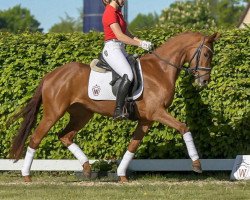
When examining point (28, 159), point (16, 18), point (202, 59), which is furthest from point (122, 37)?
point (16, 18)

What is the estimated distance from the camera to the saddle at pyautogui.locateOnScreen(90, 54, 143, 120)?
11.6m

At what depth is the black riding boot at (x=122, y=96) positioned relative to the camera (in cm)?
1143

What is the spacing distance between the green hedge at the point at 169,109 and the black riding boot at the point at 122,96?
1.85m

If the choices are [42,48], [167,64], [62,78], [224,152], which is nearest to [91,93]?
[62,78]

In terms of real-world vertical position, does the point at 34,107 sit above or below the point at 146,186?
above

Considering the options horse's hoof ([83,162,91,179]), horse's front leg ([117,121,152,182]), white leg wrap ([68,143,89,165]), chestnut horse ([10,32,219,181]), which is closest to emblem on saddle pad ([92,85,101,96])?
chestnut horse ([10,32,219,181])

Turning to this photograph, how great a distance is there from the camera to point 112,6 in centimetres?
1168

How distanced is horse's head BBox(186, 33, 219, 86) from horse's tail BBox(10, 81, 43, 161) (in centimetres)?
248

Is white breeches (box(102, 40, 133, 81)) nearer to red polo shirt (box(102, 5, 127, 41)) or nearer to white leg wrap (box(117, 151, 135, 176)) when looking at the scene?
red polo shirt (box(102, 5, 127, 41))

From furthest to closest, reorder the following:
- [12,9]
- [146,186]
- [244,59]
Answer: [12,9], [244,59], [146,186]

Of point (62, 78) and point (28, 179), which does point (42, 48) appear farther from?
point (28, 179)

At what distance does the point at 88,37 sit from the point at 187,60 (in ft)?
7.44

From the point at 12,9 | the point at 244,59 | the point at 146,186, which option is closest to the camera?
the point at 146,186

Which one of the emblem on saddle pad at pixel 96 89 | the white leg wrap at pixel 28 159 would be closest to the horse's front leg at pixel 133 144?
the emblem on saddle pad at pixel 96 89
